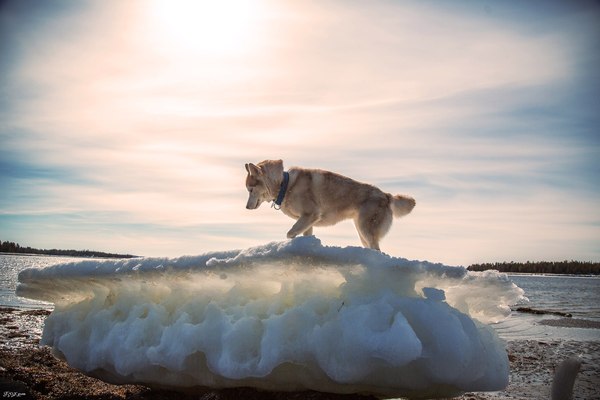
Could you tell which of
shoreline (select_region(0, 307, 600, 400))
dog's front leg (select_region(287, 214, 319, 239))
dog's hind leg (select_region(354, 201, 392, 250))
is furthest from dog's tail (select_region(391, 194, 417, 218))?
shoreline (select_region(0, 307, 600, 400))

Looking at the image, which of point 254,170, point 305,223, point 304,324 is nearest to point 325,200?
point 305,223

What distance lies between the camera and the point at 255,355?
161 inches

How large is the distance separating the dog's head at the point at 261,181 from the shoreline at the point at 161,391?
12.8 ft

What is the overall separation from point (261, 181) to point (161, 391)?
4415 millimetres

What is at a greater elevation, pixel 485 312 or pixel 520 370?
pixel 485 312

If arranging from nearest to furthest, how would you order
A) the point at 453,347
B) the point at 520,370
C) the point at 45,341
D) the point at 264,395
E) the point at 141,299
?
1. the point at 453,347
2. the point at 264,395
3. the point at 141,299
4. the point at 45,341
5. the point at 520,370

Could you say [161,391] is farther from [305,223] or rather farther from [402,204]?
[402,204]

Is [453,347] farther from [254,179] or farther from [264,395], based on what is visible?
[254,179]

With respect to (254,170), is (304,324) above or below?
below

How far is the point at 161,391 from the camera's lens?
500 centimetres

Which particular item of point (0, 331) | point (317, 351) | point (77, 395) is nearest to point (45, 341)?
point (77, 395)

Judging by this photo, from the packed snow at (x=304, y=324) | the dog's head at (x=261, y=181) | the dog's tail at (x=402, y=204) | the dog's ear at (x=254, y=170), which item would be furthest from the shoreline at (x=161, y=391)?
the dog's ear at (x=254, y=170)

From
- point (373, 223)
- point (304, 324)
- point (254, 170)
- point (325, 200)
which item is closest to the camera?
point (304, 324)

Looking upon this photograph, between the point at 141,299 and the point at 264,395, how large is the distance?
5.55 ft
